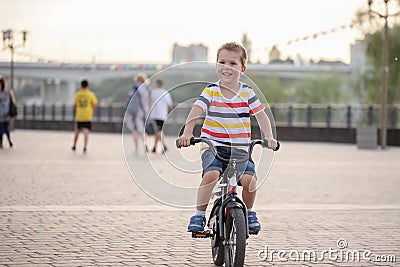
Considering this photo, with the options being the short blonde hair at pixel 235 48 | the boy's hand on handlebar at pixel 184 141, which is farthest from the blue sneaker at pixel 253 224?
the short blonde hair at pixel 235 48

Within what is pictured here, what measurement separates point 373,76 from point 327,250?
1826 inches

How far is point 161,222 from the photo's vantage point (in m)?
9.32

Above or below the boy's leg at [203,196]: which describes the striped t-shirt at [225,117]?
above

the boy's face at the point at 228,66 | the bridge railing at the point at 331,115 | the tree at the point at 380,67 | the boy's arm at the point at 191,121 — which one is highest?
the tree at the point at 380,67

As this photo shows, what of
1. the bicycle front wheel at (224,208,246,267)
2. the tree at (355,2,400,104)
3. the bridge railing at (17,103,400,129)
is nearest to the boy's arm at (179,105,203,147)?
the bicycle front wheel at (224,208,246,267)

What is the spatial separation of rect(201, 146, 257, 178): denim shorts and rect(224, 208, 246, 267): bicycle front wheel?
0.36 meters

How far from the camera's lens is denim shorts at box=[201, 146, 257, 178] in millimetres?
6492

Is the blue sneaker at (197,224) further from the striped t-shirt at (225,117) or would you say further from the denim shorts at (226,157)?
the striped t-shirt at (225,117)

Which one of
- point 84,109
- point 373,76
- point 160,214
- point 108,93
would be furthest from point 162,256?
point 108,93

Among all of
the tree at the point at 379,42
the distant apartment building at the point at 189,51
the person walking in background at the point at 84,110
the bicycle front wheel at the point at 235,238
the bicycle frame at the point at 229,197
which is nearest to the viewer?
the bicycle front wheel at the point at 235,238

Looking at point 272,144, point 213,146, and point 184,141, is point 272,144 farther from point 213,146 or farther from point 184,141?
point 184,141

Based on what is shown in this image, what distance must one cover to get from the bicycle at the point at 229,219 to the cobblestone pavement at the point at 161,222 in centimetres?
41

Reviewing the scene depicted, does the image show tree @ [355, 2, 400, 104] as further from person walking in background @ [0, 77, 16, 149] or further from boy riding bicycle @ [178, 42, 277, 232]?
boy riding bicycle @ [178, 42, 277, 232]

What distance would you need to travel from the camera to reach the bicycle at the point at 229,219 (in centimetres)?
611
